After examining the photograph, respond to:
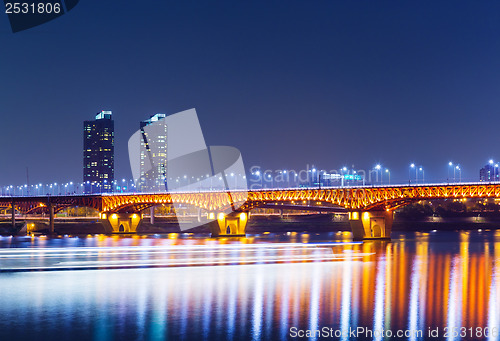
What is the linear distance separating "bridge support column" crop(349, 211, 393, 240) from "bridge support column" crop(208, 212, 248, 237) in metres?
26.2

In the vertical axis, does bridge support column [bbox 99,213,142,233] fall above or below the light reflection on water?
above

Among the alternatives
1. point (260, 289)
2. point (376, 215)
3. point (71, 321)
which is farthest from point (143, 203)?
point (71, 321)

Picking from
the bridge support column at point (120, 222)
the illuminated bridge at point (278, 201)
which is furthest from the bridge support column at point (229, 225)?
the bridge support column at point (120, 222)

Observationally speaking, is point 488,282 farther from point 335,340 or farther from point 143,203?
point 143,203

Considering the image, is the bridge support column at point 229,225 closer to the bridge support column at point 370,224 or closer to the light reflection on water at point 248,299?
the bridge support column at point 370,224

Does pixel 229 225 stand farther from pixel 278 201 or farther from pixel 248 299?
pixel 248 299

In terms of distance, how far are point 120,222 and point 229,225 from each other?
33283 mm

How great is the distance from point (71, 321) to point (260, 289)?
1503 centimetres

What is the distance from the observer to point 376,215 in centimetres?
10738

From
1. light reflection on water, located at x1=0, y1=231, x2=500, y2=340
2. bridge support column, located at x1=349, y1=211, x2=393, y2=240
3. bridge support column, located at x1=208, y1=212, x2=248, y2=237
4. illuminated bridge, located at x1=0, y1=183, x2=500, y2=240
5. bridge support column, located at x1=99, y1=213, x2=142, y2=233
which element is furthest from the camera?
bridge support column, located at x1=99, y1=213, x2=142, y2=233

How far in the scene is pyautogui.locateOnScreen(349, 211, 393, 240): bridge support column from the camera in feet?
350

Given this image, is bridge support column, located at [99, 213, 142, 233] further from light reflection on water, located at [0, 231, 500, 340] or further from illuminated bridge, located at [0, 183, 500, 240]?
light reflection on water, located at [0, 231, 500, 340]

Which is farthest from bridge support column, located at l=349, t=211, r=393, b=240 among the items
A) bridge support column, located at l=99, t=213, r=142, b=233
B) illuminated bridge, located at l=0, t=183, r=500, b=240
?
bridge support column, located at l=99, t=213, r=142, b=233

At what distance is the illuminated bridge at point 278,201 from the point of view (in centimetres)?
10344
